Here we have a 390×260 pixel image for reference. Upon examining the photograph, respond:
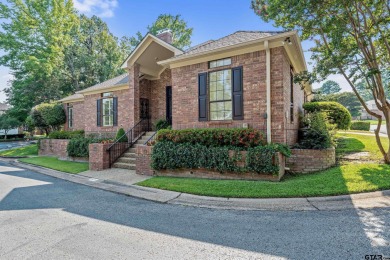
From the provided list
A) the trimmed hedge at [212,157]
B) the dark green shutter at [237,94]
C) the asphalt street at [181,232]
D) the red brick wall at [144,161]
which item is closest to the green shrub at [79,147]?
the red brick wall at [144,161]

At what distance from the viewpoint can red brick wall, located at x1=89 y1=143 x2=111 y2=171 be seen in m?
10.0

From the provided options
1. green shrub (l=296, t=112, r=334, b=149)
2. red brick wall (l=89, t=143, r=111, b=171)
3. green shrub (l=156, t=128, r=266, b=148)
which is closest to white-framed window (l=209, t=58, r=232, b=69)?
green shrub (l=156, t=128, r=266, b=148)

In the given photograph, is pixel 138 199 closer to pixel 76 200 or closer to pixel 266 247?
pixel 76 200

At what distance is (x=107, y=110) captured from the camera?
14164 mm

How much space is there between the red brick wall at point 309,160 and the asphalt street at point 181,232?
120 inches

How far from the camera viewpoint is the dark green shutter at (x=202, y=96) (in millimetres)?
8945

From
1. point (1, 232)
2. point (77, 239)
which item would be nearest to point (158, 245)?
point (77, 239)

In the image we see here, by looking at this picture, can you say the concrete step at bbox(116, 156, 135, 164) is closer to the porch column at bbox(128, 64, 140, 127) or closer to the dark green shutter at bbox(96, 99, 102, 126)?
the porch column at bbox(128, 64, 140, 127)

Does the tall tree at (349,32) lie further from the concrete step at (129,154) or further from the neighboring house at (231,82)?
the concrete step at (129,154)

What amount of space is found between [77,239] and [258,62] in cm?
736

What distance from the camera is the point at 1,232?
3.95 m

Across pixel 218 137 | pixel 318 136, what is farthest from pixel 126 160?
pixel 318 136

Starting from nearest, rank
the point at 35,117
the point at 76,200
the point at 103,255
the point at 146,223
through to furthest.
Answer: the point at 103,255 < the point at 146,223 < the point at 76,200 < the point at 35,117

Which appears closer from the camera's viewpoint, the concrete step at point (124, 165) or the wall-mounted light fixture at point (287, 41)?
the wall-mounted light fixture at point (287, 41)
